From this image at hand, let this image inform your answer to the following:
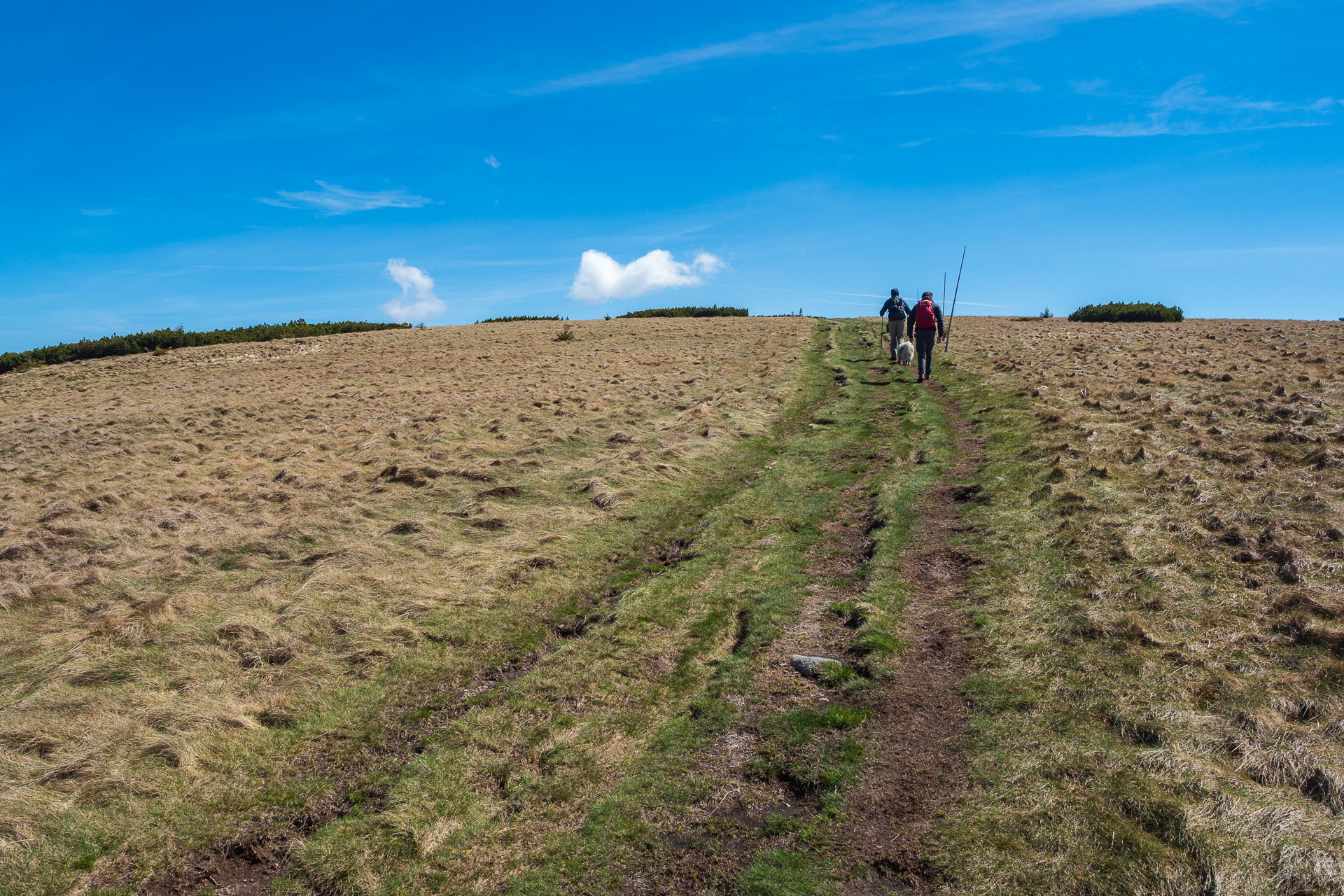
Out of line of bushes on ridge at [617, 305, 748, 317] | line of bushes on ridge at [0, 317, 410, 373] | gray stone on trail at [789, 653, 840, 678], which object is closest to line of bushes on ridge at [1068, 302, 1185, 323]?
line of bushes on ridge at [617, 305, 748, 317]

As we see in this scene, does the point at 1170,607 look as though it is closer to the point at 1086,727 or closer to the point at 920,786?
the point at 1086,727

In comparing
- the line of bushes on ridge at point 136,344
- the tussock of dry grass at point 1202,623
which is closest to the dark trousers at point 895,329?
the tussock of dry grass at point 1202,623

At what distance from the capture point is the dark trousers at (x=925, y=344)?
82.1 feet

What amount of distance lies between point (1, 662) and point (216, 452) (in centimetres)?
1238

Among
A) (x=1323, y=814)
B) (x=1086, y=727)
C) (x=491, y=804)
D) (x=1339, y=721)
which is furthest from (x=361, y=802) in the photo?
(x=1339, y=721)

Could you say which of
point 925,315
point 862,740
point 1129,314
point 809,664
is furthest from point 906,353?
point 1129,314

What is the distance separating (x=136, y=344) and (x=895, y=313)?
50.3 meters

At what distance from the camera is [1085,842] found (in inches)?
188

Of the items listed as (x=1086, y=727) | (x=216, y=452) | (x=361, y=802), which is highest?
(x=216, y=452)

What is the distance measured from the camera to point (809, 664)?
753 cm

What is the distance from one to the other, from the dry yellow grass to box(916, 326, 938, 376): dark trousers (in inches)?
220

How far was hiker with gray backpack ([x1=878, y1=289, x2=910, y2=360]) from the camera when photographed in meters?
27.8

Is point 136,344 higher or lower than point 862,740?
higher

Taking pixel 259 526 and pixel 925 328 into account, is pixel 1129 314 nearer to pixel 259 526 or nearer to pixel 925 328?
pixel 925 328
